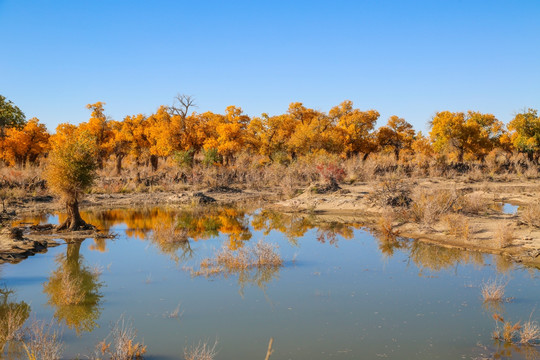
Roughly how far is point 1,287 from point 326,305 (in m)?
7.25

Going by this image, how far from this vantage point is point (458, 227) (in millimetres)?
15047

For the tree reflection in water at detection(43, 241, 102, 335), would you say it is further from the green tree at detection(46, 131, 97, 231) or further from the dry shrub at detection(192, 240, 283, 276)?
the green tree at detection(46, 131, 97, 231)

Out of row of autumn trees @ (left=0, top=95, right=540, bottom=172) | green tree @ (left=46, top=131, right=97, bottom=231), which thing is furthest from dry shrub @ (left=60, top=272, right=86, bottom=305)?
row of autumn trees @ (left=0, top=95, right=540, bottom=172)

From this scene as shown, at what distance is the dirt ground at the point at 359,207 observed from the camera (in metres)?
13.8

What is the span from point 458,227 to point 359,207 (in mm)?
6570

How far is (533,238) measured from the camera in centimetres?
1377

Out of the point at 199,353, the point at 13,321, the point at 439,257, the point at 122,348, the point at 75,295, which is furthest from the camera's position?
the point at 439,257

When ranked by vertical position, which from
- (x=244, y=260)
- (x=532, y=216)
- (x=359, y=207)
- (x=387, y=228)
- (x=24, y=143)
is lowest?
(x=244, y=260)

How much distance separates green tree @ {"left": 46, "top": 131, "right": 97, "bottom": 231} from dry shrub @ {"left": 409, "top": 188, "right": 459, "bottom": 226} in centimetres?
1176

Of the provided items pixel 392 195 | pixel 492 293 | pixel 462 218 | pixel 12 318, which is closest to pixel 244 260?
pixel 12 318

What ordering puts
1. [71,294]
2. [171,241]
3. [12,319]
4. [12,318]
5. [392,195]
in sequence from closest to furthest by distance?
[12,319] → [12,318] → [71,294] → [171,241] → [392,195]

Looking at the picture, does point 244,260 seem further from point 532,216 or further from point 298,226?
point 532,216

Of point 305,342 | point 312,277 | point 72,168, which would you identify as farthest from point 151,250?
point 305,342

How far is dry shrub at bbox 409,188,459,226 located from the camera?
16188mm
